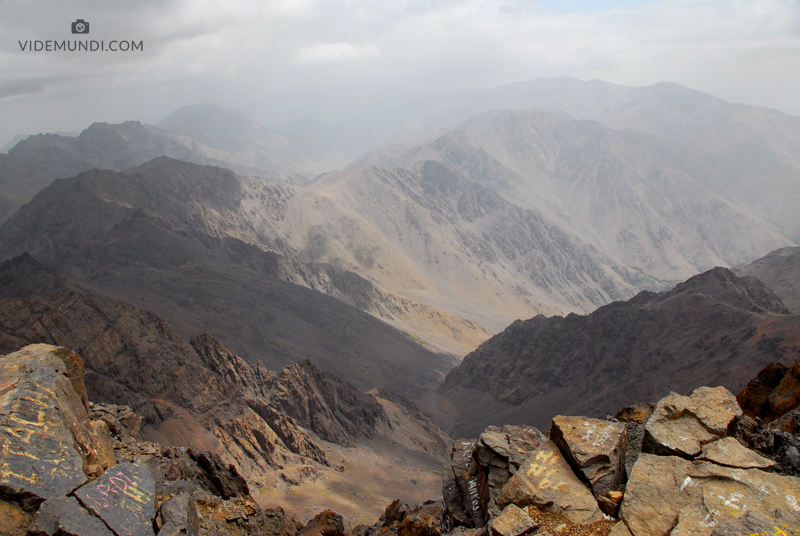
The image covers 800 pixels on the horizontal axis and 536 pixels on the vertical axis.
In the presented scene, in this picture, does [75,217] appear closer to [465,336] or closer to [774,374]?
[465,336]

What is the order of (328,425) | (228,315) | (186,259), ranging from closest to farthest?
1. (328,425)
2. (228,315)
3. (186,259)

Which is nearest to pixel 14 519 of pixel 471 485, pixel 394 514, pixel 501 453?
pixel 471 485

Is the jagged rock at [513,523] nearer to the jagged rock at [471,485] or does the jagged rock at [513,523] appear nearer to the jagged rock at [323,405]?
the jagged rock at [471,485]

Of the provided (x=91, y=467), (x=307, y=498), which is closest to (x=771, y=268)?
(x=307, y=498)

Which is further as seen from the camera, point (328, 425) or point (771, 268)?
point (771, 268)

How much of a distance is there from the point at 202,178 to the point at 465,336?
96560mm

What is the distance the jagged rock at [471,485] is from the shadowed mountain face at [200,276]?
262ft

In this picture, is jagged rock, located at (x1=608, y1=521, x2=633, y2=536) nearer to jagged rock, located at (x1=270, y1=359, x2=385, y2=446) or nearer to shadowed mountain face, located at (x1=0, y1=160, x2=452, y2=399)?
jagged rock, located at (x1=270, y1=359, x2=385, y2=446)

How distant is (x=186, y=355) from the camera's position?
64.1 m

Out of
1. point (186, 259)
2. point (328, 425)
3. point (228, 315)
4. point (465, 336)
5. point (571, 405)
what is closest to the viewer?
point (328, 425)

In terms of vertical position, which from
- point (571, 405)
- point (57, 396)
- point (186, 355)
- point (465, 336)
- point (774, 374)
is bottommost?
point (465, 336)

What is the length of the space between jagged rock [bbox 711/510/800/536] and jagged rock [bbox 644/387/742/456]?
2554 millimetres

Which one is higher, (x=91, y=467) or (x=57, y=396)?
(x=57, y=396)

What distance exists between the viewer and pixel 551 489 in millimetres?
12883
